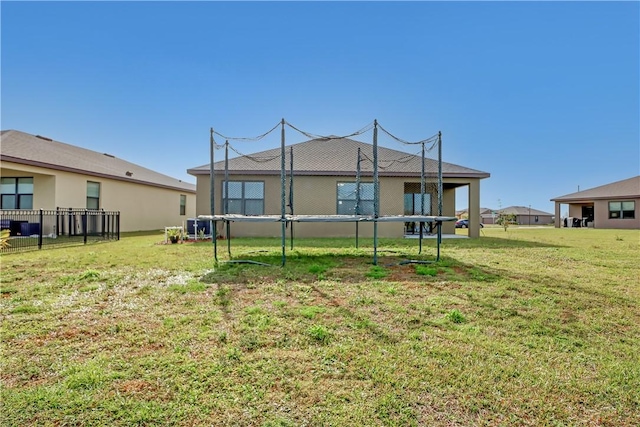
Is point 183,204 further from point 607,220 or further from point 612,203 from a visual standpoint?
point 612,203

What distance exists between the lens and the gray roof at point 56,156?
12127 millimetres

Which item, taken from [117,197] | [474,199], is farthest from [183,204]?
[474,199]

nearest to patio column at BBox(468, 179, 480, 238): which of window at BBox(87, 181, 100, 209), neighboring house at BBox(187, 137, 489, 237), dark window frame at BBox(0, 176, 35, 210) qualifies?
→ neighboring house at BBox(187, 137, 489, 237)

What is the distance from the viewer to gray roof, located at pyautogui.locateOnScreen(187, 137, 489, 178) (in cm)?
1282

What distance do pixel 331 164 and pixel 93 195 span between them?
11.9 meters

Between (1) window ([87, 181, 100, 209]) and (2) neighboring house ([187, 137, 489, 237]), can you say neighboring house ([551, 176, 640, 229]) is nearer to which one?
(2) neighboring house ([187, 137, 489, 237])

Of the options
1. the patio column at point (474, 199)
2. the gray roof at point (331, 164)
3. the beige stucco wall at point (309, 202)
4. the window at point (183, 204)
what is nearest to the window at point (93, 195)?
the gray roof at point (331, 164)

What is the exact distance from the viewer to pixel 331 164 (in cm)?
1365

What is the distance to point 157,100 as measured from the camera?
14180mm

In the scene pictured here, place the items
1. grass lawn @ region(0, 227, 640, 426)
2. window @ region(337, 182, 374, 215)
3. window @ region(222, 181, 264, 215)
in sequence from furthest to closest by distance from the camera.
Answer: window @ region(337, 182, 374, 215), window @ region(222, 181, 264, 215), grass lawn @ region(0, 227, 640, 426)

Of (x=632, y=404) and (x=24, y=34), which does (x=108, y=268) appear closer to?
(x=632, y=404)

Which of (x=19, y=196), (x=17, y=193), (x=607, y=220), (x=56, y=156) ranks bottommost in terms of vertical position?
(x=607, y=220)

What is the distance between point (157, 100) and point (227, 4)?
19.6ft

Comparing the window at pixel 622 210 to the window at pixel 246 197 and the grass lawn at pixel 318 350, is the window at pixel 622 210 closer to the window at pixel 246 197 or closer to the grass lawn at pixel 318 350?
the grass lawn at pixel 318 350
